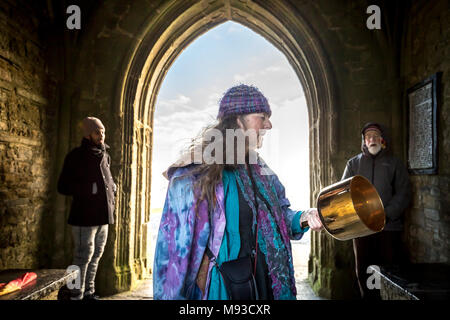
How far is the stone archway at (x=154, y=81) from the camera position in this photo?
4105mm

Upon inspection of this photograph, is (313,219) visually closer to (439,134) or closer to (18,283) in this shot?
(18,283)

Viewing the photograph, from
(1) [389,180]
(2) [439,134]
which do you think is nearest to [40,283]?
(1) [389,180]

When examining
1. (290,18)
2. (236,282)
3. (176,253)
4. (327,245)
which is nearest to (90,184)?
(176,253)

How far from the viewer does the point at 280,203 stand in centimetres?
176

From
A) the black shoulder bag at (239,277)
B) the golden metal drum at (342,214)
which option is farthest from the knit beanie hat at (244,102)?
the black shoulder bag at (239,277)

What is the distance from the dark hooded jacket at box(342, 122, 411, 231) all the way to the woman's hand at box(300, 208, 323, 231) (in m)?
1.89

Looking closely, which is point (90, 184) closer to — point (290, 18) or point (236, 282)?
point (236, 282)

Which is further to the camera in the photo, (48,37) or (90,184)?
(48,37)

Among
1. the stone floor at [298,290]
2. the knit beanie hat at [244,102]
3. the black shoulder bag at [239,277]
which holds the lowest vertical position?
the stone floor at [298,290]

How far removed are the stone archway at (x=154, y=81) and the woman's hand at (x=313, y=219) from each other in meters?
2.59

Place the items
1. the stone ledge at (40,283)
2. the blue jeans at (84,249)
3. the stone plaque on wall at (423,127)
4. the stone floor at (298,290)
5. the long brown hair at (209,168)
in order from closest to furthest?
the long brown hair at (209,168)
the stone ledge at (40,283)
the stone plaque on wall at (423,127)
the blue jeans at (84,249)
the stone floor at (298,290)

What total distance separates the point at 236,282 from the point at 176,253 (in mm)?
323

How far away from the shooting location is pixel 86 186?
10.3 feet

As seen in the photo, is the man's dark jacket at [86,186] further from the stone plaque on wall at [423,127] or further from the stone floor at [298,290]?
the stone plaque on wall at [423,127]
